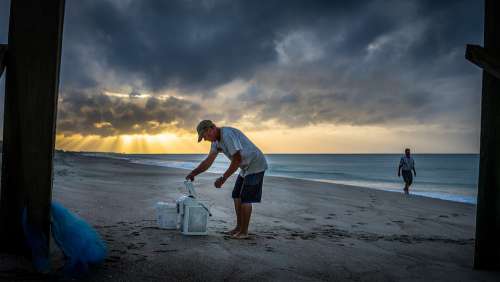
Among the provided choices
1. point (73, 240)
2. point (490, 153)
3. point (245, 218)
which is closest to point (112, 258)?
point (73, 240)

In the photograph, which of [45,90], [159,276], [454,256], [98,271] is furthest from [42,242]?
[454,256]

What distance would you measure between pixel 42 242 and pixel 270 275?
1938mm

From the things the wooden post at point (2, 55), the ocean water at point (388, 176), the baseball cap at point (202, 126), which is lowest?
the ocean water at point (388, 176)

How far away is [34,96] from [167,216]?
2728 millimetres

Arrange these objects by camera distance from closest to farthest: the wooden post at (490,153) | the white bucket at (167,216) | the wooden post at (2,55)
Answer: the wooden post at (2,55), the wooden post at (490,153), the white bucket at (167,216)

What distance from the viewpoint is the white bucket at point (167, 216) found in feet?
18.0

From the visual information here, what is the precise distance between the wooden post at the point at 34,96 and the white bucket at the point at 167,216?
2.27 meters

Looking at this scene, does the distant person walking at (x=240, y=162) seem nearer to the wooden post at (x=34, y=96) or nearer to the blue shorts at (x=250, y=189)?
the blue shorts at (x=250, y=189)

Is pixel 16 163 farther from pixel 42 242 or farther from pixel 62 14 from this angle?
pixel 62 14

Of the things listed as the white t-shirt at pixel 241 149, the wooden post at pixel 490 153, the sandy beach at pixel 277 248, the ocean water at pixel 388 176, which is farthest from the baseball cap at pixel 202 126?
the ocean water at pixel 388 176

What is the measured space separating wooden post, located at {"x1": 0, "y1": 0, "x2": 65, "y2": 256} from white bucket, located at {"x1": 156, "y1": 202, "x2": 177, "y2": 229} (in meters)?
2.27

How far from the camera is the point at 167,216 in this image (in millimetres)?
5496

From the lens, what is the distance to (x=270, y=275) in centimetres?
370

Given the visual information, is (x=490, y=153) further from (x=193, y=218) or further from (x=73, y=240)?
(x=73, y=240)
